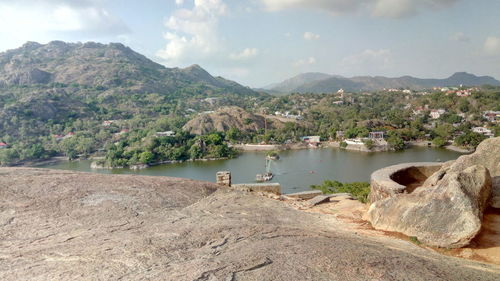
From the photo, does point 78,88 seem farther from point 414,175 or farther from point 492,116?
point 414,175

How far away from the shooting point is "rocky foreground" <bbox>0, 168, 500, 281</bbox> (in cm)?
272

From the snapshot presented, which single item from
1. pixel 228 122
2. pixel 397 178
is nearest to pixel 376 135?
pixel 228 122

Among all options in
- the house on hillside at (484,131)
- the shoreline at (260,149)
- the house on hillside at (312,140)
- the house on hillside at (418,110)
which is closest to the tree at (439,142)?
the shoreline at (260,149)

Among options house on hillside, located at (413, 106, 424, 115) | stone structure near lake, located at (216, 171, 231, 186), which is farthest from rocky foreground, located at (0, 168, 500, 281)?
house on hillside, located at (413, 106, 424, 115)

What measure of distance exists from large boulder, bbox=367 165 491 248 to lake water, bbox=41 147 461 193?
60.6 feet

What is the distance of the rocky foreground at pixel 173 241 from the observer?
2.72m

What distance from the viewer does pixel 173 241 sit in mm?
3361

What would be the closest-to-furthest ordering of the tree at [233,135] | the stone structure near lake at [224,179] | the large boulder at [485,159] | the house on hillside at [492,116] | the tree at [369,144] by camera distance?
the large boulder at [485,159] → the stone structure near lake at [224,179] → the tree at [369,144] → the house on hillside at [492,116] → the tree at [233,135]

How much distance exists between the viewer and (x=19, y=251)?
10.1ft

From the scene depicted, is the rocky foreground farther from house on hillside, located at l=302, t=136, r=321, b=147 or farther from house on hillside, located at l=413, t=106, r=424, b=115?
house on hillside, located at l=413, t=106, r=424, b=115

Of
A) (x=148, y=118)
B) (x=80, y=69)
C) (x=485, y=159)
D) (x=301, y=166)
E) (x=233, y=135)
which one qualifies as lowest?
(x=301, y=166)

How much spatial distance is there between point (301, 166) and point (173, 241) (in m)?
28.0

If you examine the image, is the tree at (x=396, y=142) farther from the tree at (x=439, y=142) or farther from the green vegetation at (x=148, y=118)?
the tree at (x=439, y=142)

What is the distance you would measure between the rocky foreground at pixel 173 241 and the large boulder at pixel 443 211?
35 centimetres
